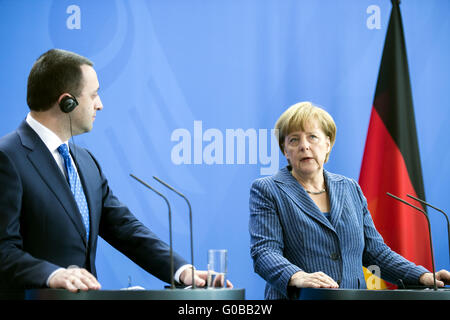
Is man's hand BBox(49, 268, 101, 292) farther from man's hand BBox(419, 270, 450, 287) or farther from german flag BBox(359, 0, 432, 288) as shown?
german flag BBox(359, 0, 432, 288)

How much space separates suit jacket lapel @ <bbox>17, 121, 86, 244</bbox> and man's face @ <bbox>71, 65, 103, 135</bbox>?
0.18m

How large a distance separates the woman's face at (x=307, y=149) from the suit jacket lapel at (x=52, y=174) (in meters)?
0.91

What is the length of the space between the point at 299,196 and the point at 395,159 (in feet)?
5.14

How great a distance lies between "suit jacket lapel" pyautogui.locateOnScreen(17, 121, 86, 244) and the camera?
2.08m

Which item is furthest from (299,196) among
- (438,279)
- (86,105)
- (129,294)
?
(129,294)

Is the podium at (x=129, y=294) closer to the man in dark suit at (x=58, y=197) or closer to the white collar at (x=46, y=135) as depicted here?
the man in dark suit at (x=58, y=197)

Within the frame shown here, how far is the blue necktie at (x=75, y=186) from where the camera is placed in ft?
7.18

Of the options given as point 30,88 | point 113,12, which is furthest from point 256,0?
point 30,88

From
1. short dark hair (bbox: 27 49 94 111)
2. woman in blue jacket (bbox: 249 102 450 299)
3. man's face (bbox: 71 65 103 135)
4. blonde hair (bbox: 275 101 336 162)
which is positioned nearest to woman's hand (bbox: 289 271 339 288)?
woman in blue jacket (bbox: 249 102 450 299)

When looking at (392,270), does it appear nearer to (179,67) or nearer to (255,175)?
(255,175)

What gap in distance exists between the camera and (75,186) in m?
2.21

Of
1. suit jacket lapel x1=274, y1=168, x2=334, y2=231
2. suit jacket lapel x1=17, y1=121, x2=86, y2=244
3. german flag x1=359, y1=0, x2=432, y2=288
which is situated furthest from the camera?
german flag x1=359, y1=0, x2=432, y2=288

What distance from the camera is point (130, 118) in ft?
12.6

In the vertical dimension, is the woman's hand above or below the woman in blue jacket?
below
